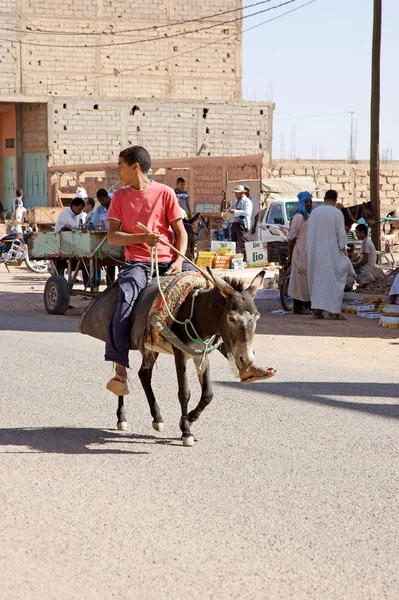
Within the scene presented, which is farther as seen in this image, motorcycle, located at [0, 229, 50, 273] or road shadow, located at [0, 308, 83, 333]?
motorcycle, located at [0, 229, 50, 273]

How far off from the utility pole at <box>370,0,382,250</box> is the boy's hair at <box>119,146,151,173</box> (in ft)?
47.9

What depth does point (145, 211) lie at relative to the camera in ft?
23.0

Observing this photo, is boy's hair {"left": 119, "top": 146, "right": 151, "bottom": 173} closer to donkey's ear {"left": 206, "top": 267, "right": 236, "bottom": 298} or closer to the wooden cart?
donkey's ear {"left": 206, "top": 267, "right": 236, "bottom": 298}

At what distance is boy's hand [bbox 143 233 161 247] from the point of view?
22.5 feet

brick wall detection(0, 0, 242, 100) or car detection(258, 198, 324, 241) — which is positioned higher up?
brick wall detection(0, 0, 242, 100)

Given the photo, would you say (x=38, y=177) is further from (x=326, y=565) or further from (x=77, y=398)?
(x=326, y=565)

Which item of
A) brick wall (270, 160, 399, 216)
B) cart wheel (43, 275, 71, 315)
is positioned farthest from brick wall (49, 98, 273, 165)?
cart wheel (43, 275, 71, 315)

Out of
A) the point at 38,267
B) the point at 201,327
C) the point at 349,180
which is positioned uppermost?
the point at 349,180

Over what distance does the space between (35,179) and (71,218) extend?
28504 mm

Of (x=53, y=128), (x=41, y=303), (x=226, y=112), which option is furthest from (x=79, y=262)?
(x=226, y=112)

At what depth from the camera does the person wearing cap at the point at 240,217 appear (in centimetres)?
2477

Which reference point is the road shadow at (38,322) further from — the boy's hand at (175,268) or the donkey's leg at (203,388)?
the donkey's leg at (203,388)

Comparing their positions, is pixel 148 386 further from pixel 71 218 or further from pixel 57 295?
pixel 71 218

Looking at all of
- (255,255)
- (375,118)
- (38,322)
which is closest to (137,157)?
(38,322)
